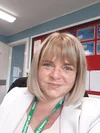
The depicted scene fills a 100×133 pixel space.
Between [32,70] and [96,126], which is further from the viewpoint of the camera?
[32,70]

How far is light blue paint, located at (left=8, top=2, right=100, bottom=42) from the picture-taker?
231 cm

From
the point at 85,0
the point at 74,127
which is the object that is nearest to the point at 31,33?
the point at 85,0

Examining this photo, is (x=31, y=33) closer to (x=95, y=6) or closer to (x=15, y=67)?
(x=15, y=67)

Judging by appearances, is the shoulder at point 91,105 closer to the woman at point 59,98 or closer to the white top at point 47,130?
the woman at point 59,98

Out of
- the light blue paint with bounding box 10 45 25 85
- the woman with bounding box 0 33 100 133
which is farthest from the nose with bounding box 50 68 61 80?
the light blue paint with bounding box 10 45 25 85

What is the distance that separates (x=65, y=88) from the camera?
75cm

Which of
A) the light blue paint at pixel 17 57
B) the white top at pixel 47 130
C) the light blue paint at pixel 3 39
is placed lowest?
the white top at pixel 47 130

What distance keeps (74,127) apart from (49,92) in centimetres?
19

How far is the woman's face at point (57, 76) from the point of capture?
2.39 ft

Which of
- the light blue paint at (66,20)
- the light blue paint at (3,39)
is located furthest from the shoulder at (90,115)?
the light blue paint at (3,39)

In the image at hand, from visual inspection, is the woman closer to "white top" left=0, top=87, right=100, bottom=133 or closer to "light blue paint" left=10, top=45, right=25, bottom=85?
"white top" left=0, top=87, right=100, bottom=133

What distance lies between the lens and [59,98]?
2.71ft

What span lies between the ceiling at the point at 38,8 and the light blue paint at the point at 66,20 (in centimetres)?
7

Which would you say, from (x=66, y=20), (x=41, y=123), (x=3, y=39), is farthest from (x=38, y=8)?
A: (x=41, y=123)
